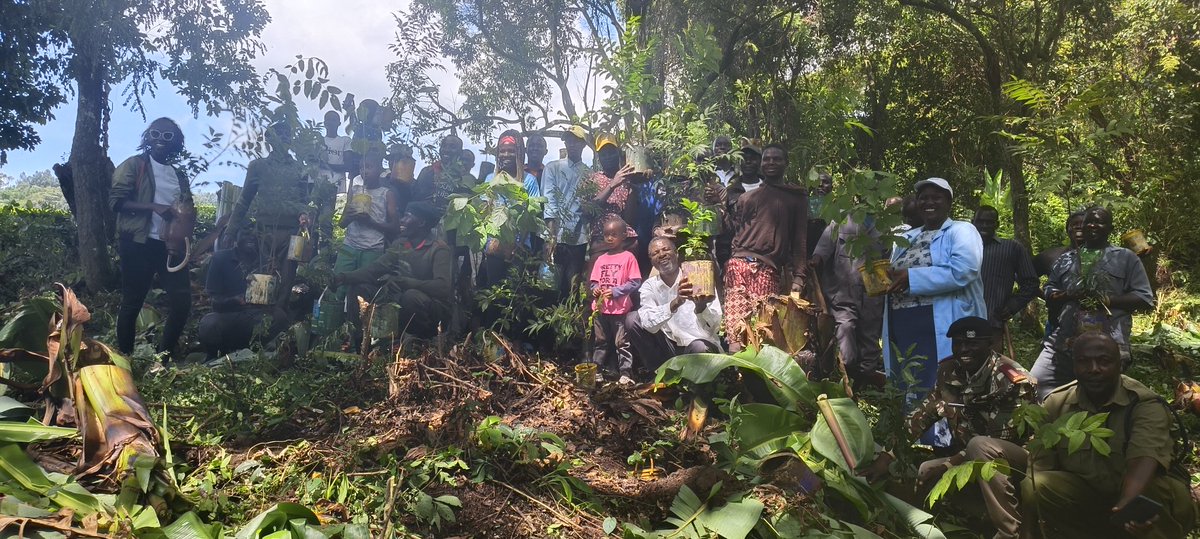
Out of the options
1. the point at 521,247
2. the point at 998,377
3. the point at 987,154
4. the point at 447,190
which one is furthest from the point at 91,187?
the point at 987,154

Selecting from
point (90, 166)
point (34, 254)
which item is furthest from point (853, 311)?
point (34, 254)

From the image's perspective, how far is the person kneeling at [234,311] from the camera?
6328 millimetres

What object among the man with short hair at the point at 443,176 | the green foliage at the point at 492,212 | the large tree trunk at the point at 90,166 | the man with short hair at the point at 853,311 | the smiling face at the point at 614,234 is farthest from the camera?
the large tree trunk at the point at 90,166

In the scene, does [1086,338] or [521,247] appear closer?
[1086,338]

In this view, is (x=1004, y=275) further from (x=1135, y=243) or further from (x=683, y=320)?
(x=683, y=320)

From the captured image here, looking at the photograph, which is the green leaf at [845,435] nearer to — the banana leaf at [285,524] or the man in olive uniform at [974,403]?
the man in olive uniform at [974,403]

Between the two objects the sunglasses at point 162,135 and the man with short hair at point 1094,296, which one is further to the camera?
the sunglasses at point 162,135

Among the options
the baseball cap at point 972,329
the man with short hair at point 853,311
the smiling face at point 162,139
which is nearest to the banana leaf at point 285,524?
the baseball cap at point 972,329

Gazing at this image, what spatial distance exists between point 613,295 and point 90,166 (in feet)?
20.6

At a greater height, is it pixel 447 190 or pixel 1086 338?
pixel 447 190

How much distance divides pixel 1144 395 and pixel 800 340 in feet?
6.56

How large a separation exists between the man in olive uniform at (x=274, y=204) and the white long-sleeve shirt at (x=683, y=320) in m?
3.54

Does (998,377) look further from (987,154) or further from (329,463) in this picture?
(987,154)

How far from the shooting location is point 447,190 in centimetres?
671
